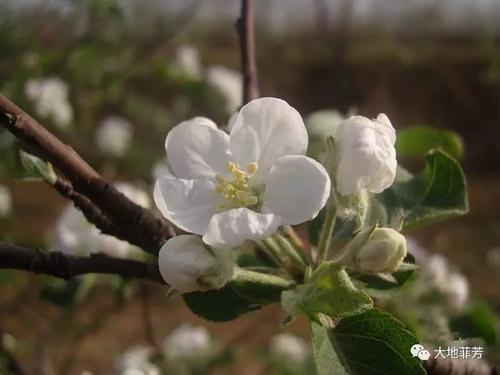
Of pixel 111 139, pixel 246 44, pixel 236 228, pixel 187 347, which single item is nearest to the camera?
pixel 236 228

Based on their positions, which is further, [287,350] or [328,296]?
[287,350]

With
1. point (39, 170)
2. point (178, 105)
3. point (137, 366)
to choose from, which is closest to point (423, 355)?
point (39, 170)

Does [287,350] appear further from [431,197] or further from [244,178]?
[244,178]

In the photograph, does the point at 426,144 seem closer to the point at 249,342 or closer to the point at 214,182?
the point at 214,182

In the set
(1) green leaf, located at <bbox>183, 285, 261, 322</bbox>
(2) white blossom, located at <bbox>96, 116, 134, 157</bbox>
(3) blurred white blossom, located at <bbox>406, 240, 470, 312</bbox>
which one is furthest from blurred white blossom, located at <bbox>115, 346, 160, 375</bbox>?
(2) white blossom, located at <bbox>96, 116, 134, 157</bbox>

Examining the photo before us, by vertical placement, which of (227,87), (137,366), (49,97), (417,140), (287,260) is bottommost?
(137,366)

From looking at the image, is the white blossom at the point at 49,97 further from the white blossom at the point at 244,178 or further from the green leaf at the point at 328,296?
the green leaf at the point at 328,296

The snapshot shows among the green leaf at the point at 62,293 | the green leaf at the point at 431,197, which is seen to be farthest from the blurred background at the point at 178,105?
the green leaf at the point at 431,197

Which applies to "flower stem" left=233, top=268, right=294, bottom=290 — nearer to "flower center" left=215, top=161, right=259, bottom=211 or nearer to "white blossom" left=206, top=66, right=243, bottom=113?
"flower center" left=215, top=161, right=259, bottom=211
